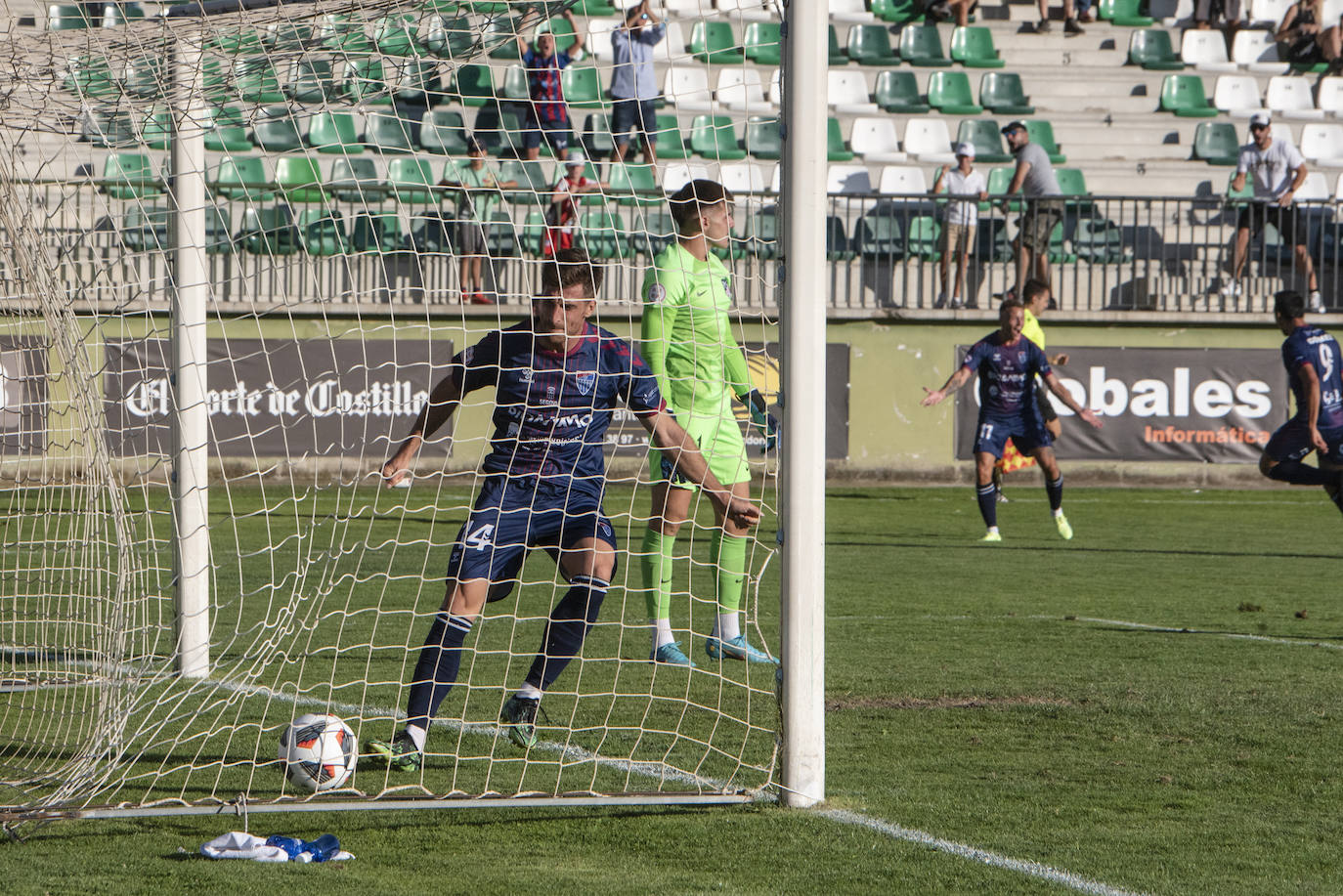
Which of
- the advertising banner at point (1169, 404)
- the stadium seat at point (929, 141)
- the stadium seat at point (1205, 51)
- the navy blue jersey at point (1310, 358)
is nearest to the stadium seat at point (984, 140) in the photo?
the stadium seat at point (929, 141)

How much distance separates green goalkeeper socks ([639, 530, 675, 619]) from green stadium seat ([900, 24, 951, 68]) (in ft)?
55.5

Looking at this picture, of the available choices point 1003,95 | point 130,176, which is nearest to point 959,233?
point 1003,95

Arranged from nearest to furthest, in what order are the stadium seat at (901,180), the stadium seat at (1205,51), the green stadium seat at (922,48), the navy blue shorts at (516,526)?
the navy blue shorts at (516,526) < the stadium seat at (901,180) < the green stadium seat at (922,48) < the stadium seat at (1205,51)

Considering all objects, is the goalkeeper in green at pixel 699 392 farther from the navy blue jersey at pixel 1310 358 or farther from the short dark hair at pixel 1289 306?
the navy blue jersey at pixel 1310 358

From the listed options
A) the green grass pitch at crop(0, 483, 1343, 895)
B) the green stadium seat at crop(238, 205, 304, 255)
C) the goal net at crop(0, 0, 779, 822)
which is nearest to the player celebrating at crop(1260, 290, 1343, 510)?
the green grass pitch at crop(0, 483, 1343, 895)

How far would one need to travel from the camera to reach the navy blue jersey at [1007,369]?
1252 centimetres

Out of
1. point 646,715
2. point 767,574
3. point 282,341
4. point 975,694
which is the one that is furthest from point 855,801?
point 282,341

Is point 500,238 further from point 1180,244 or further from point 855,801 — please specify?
point 855,801

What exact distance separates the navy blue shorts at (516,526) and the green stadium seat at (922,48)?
18.5 m

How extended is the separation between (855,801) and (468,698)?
2080mm

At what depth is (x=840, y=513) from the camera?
1503 cm

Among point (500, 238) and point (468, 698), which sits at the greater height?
point (500, 238)

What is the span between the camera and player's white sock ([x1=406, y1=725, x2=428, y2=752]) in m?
5.14

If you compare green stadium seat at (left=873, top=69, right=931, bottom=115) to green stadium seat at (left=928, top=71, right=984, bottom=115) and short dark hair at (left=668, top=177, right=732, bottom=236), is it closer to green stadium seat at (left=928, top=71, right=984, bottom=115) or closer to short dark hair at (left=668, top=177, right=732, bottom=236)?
green stadium seat at (left=928, top=71, right=984, bottom=115)
